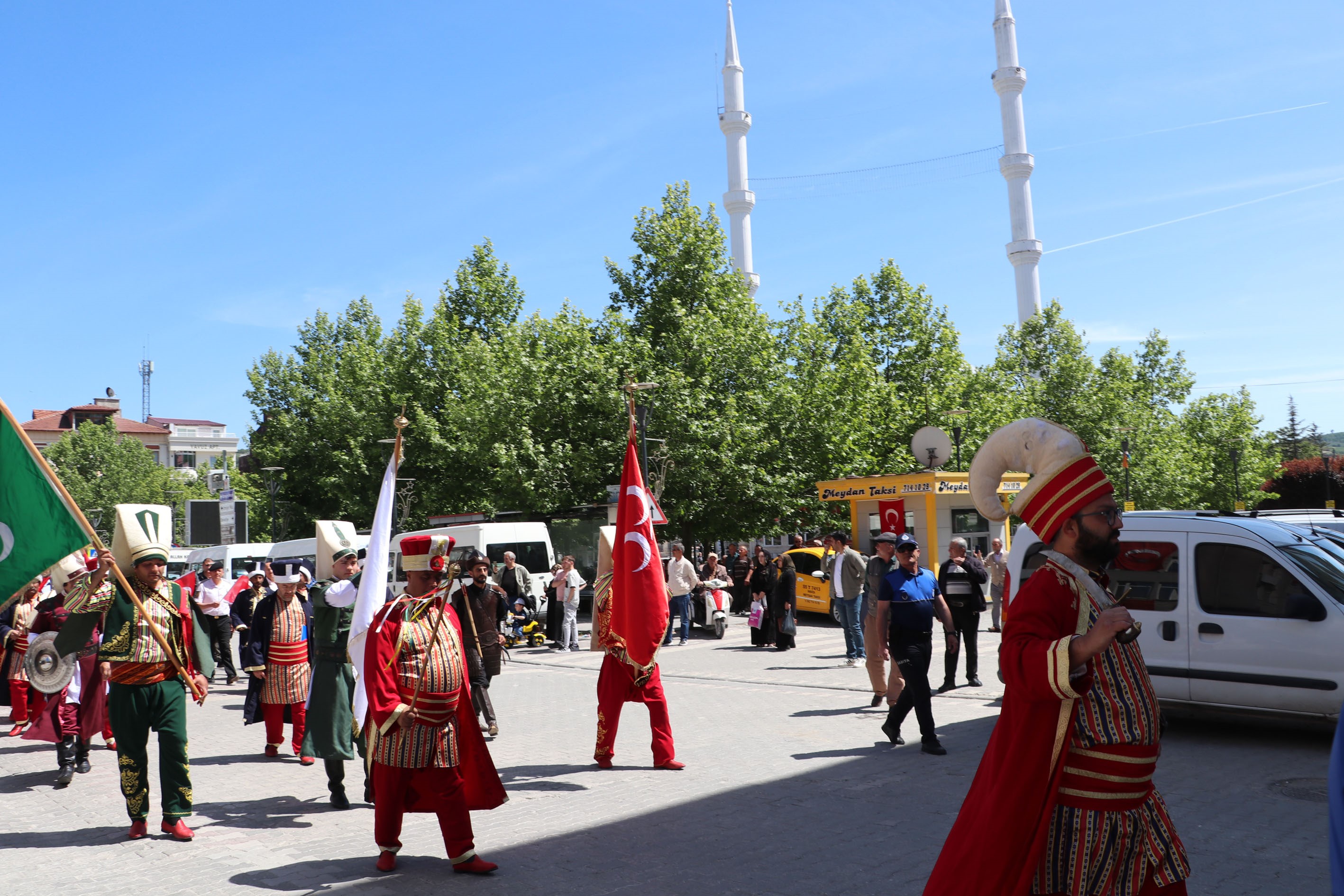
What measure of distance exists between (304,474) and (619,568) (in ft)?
123

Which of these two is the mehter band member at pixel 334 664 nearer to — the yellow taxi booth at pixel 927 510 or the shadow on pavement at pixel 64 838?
the shadow on pavement at pixel 64 838

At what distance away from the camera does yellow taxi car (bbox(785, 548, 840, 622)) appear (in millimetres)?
23297

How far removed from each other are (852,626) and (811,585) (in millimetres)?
8307

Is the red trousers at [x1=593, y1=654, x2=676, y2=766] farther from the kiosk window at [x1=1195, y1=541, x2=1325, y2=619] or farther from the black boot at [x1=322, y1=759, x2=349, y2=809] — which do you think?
the kiosk window at [x1=1195, y1=541, x2=1325, y2=619]

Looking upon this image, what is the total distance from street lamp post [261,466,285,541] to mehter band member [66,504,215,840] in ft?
122

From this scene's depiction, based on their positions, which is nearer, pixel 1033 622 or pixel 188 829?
pixel 1033 622

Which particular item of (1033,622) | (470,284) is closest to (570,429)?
(470,284)

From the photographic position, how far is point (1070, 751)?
332 centimetres

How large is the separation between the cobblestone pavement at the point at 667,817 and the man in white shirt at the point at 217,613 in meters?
4.35

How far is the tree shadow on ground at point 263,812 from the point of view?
7355mm

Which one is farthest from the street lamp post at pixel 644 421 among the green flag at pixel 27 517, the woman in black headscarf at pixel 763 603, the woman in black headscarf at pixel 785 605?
the green flag at pixel 27 517

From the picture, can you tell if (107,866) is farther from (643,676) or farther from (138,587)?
(643,676)

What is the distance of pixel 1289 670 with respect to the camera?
28.2 feet

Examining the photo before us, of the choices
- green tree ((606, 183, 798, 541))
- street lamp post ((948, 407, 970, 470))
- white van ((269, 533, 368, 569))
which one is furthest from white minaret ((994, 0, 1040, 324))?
white van ((269, 533, 368, 569))
